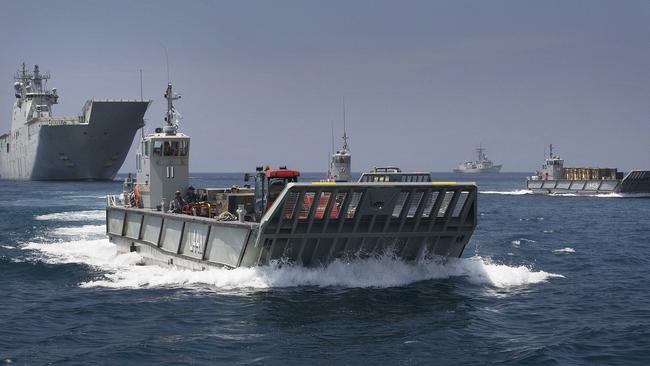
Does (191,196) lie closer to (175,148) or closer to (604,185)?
(175,148)

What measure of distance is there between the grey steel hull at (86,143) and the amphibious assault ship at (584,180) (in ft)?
197

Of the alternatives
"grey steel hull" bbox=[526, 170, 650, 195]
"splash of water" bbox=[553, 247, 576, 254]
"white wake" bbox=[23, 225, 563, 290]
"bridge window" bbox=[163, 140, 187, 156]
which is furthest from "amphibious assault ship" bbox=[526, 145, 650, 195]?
"bridge window" bbox=[163, 140, 187, 156]

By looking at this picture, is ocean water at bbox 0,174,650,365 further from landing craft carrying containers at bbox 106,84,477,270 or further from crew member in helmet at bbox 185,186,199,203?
crew member in helmet at bbox 185,186,199,203

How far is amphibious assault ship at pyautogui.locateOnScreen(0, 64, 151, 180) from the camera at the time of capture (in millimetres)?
115812

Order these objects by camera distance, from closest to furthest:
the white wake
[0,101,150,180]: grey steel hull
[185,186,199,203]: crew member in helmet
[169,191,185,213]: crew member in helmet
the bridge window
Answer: the white wake, [169,191,185,213]: crew member in helmet, [185,186,199,203]: crew member in helmet, the bridge window, [0,101,150,180]: grey steel hull

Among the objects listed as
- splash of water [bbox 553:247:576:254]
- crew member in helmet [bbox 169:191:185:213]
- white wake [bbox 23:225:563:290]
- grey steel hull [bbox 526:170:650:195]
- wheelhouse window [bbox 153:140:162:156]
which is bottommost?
splash of water [bbox 553:247:576:254]

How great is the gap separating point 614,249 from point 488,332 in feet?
72.2

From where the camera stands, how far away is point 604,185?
101 metres

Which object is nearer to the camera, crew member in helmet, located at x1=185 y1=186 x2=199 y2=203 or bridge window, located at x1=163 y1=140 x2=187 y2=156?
crew member in helmet, located at x1=185 y1=186 x2=199 y2=203

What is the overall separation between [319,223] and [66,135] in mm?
103888

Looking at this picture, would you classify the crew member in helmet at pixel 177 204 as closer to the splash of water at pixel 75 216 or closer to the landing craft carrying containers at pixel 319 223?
the landing craft carrying containers at pixel 319 223

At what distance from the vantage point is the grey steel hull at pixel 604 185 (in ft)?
323

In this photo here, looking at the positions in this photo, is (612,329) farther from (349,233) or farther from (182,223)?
(182,223)

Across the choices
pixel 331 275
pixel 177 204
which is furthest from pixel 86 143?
pixel 331 275
